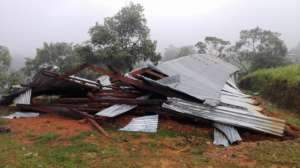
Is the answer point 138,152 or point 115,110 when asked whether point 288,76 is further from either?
point 138,152

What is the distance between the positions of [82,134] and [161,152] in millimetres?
2277

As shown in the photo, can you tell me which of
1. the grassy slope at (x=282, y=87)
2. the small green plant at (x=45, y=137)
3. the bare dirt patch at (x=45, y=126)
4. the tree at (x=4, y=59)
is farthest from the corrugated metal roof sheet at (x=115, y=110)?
the tree at (x=4, y=59)

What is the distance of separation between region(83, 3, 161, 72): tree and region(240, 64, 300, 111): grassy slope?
28.1 feet

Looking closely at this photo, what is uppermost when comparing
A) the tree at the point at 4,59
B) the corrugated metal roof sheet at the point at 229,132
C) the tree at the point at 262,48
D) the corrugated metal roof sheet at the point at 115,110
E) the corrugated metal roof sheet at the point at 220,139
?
the tree at the point at 262,48

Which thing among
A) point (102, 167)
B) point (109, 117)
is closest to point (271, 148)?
point (102, 167)

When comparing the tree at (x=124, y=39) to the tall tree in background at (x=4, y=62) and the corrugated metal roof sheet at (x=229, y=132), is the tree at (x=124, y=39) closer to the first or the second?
the tall tree in background at (x=4, y=62)

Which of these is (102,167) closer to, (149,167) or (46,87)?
(149,167)

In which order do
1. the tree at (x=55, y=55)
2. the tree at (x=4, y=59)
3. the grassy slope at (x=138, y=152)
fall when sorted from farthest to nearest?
1. the tree at (x=55, y=55)
2. the tree at (x=4, y=59)
3. the grassy slope at (x=138, y=152)

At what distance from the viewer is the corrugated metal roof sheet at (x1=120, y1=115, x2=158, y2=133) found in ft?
24.7

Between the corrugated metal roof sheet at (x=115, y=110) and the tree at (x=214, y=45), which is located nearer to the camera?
the corrugated metal roof sheet at (x=115, y=110)

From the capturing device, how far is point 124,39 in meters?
21.5

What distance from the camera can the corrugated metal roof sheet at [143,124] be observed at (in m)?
7.54

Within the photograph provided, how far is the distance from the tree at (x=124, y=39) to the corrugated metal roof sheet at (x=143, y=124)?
41.8ft

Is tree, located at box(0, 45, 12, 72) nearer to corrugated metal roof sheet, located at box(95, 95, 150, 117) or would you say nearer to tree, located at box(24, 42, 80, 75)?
tree, located at box(24, 42, 80, 75)
